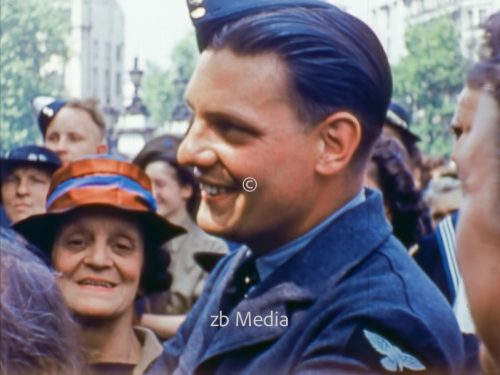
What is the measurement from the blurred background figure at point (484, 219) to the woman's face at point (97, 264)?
0.71m

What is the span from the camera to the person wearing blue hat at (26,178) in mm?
2428

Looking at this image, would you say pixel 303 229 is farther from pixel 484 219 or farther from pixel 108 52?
pixel 108 52

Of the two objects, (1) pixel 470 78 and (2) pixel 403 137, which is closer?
(1) pixel 470 78

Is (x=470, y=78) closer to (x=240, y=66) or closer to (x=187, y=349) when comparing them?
(x=240, y=66)

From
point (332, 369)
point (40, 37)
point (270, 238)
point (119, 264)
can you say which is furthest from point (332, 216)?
point (40, 37)

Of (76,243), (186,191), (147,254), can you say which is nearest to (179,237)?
(186,191)

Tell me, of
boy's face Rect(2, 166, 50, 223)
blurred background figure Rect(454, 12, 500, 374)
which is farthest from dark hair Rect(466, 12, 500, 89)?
boy's face Rect(2, 166, 50, 223)

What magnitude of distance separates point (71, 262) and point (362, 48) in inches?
22.0

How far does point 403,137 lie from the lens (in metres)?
2.23

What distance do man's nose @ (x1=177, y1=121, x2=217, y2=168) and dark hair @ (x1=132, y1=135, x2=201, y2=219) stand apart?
57 centimetres

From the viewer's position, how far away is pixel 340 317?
5.36 ft

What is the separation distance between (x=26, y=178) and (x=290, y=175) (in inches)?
35.1

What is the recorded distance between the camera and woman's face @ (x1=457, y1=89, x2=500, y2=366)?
4.61ft

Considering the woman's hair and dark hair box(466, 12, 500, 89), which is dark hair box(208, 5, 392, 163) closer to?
dark hair box(466, 12, 500, 89)
